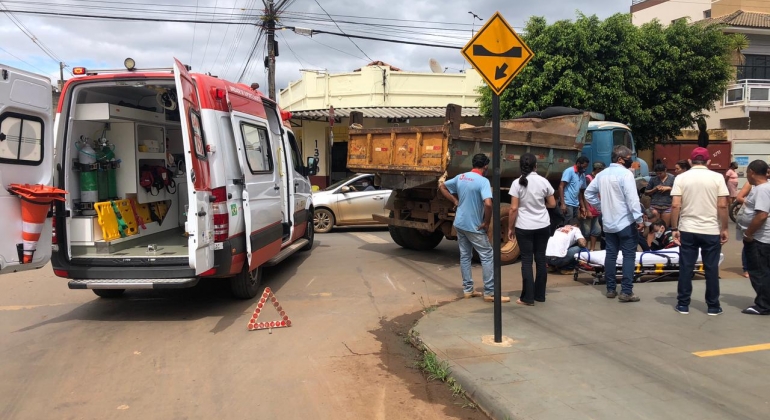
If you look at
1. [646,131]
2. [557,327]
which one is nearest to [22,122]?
[557,327]

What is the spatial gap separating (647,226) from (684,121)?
9870 millimetres

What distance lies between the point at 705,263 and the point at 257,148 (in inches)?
217

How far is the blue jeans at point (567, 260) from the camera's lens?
27.0ft

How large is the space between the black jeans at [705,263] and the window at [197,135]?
5.33 metres

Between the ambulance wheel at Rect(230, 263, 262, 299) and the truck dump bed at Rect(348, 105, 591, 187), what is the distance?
9.96ft

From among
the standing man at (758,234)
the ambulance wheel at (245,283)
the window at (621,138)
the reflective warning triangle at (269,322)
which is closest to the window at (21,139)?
the reflective warning triangle at (269,322)

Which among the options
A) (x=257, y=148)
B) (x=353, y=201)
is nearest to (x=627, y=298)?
(x=257, y=148)

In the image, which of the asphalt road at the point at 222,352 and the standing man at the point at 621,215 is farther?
the standing man at the point at 621,215

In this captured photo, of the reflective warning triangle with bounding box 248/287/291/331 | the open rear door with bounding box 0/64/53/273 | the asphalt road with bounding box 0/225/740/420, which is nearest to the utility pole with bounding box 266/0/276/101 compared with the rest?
the asphalt road with bounding box 0/225/740/420

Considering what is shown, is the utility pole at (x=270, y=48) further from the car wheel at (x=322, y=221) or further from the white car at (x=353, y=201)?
the car wheel at (x=322, y=221)

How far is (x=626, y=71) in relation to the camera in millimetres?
15422

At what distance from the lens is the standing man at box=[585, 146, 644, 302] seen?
21.0 feet

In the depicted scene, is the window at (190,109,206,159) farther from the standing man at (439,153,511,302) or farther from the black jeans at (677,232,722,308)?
the black jeans at (677,232,722,308)

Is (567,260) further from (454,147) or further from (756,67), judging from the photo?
(756,67)
